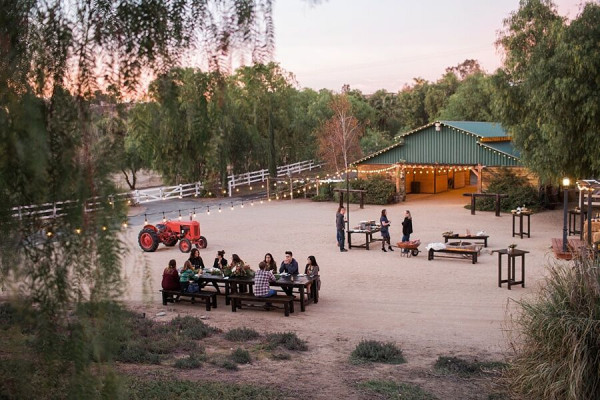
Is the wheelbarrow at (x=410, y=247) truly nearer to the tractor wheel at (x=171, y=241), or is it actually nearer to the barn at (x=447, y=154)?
the tractor wheel at (x=171, y=241)

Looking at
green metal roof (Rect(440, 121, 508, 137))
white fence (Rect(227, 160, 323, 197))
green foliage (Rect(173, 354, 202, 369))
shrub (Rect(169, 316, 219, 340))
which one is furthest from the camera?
white fence (Rect(227, 160, 323, 197))

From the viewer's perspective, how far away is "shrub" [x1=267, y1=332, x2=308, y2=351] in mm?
10273

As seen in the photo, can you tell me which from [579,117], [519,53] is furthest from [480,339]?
[519,53]

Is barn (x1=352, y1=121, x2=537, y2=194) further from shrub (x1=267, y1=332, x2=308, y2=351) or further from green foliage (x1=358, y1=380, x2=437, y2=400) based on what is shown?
green foliage (x1=358, y1=380, x2=437, y2=400)

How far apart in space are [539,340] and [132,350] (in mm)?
5604

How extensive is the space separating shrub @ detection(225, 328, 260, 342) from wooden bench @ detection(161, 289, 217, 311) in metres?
2.11

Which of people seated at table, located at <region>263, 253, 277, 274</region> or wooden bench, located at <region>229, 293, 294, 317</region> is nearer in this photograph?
wooden bench, located at <region>229, 293, 294, 317</region>

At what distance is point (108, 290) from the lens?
3.87 meters

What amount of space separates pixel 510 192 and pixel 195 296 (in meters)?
18.5

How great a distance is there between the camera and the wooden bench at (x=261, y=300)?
12.5 metres

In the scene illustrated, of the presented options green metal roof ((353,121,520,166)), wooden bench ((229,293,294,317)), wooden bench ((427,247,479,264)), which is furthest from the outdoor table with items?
green metal roof ((353,121,520,166))

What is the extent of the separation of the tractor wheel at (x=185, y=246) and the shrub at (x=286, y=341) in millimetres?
8873

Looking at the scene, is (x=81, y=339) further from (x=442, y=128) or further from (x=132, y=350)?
(x=442, y=128)

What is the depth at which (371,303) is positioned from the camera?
43.8ft
